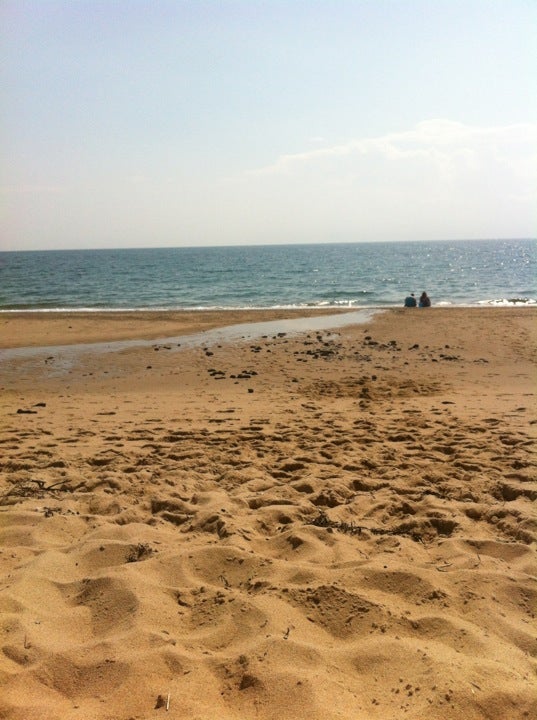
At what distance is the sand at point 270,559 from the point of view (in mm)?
2422

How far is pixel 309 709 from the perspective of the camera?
7.50 feet

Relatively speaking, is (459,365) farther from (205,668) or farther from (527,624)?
(205,668)

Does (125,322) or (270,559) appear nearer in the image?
(270,559)

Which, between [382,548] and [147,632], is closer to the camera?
[147,632]

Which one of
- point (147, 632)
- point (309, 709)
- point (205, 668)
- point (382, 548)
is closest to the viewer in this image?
point (309, 709)

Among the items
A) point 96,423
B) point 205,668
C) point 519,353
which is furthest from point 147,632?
point 519,353

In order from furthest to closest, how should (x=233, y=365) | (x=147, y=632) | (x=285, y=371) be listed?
1. (x=233, y=365)
2. (x=285, y=371)
3. (x=147, y=632)

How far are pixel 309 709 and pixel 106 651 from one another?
941 mm

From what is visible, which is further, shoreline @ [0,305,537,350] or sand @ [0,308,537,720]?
shoreline @ [0,305,537,350]

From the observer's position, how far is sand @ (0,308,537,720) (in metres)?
2.42

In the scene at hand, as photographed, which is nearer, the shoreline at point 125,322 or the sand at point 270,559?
the sand at point 270,559

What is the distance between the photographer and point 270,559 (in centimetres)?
349

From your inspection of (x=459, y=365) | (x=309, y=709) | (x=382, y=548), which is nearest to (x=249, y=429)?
(x=382, y=548)

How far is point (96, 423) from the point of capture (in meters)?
7.37
